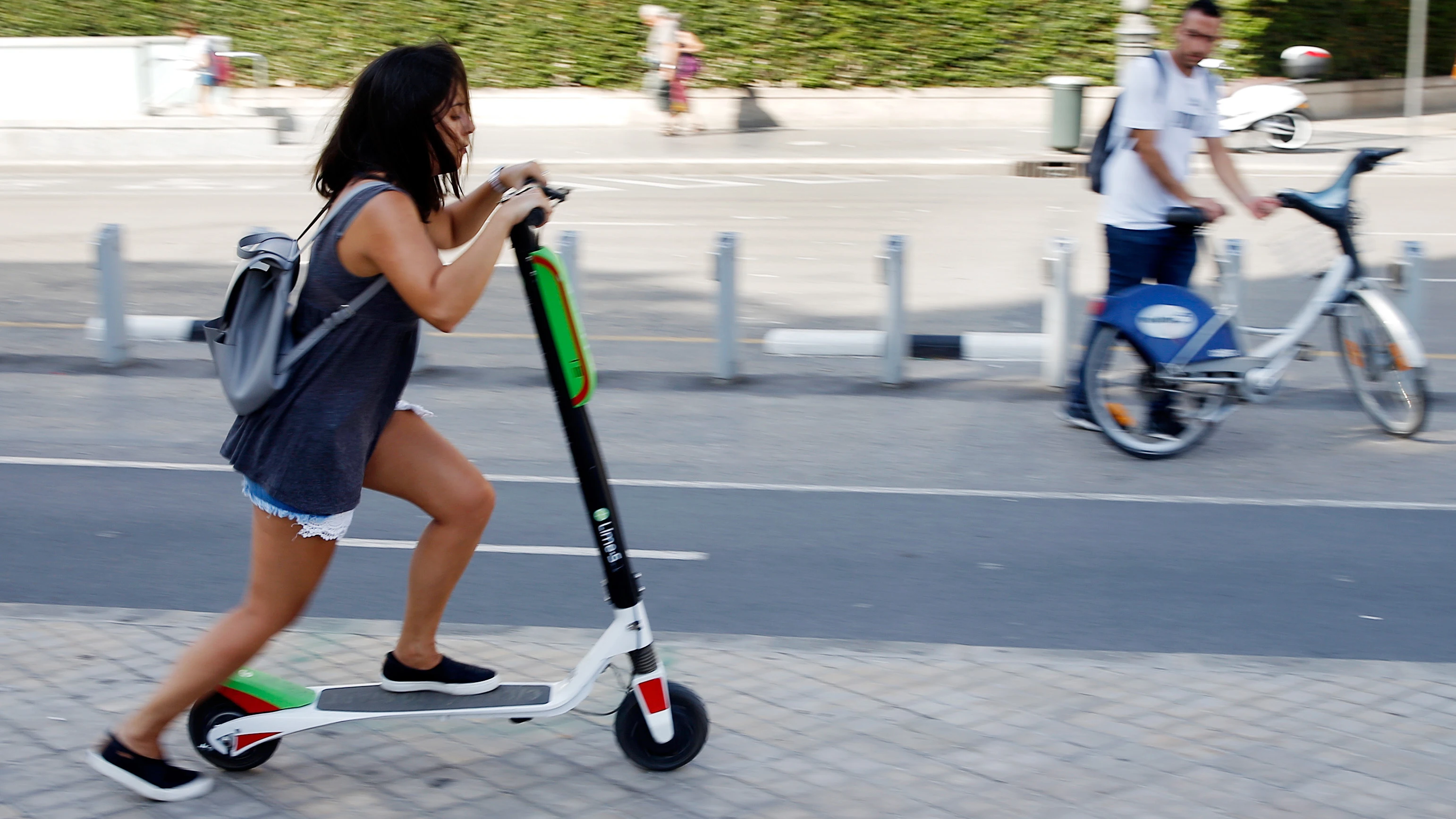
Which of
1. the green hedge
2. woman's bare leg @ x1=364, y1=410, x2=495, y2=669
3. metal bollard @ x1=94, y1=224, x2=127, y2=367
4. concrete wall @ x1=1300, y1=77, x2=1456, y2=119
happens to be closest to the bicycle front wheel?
woman's bare leg @ x1=364, y1=410, x2=495, y2=669

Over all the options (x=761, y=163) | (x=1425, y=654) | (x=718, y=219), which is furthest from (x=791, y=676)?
(x=761, y=163)

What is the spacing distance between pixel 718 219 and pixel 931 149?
687 cm

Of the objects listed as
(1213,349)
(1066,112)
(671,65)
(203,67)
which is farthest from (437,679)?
(203,67)

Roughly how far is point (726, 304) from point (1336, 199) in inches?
130

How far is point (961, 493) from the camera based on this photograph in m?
6.42

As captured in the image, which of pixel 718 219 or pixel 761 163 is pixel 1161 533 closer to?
pixel 718 219

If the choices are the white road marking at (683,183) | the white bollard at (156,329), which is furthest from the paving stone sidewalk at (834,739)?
the white road marking at (683,183)

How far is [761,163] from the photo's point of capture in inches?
840

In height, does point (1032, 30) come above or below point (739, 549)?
above

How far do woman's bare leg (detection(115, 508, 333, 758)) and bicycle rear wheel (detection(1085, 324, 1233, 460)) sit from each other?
4501 millimetres

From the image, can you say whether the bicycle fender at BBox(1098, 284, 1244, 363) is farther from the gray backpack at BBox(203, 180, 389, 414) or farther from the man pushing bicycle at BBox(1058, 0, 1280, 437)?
the gray backpack at BBox(203, 180, 389, 414)

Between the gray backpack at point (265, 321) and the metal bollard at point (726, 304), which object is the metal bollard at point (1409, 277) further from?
the gray backpack at point (265, 321)

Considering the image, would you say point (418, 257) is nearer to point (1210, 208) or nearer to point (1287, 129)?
point (1210, 208)

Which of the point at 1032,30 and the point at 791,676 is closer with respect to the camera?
the point at 791,676
